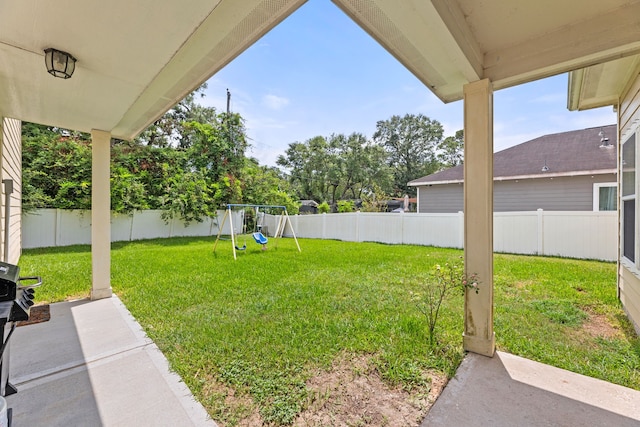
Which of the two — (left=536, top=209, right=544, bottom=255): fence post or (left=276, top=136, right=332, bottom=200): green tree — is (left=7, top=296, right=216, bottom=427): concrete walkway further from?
(left=276, top=136, right=332, bottom=200): green tree

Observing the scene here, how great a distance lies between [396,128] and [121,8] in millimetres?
24435

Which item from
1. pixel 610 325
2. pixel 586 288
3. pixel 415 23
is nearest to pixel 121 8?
pixel 415 23

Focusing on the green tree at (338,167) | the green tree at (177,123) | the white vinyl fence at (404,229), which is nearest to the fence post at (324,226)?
the white vinyl fence at (404,229)

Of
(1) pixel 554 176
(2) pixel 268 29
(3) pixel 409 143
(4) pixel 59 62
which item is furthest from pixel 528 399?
(3) pixel 409 143

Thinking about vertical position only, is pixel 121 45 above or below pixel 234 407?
above

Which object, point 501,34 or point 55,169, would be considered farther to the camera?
point 55,169

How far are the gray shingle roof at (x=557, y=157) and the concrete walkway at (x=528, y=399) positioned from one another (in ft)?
23.6

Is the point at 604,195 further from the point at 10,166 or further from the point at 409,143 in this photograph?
the point at 409,143

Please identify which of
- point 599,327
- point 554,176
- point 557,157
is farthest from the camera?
point 557,157

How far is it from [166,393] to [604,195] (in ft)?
35.4

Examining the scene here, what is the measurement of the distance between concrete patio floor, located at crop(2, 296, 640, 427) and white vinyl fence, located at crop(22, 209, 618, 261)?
550 cm

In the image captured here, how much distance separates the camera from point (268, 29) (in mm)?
1778

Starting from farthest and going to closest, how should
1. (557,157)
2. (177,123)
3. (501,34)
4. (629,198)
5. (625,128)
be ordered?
(177,123) → (557,157) → (625,128) → (629,198) → (501,34)

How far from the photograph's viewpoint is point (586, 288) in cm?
405
